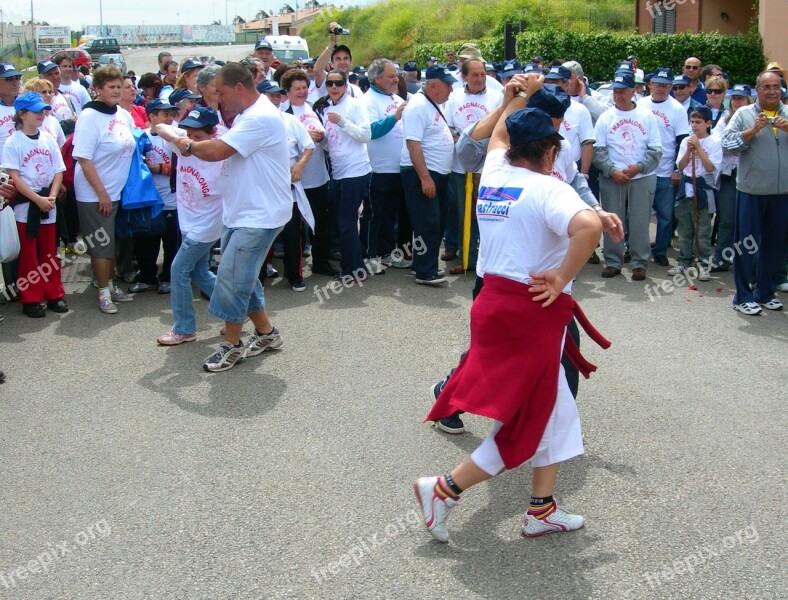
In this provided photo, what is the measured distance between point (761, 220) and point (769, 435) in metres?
3.07

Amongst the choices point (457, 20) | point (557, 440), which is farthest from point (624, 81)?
point (457, 20)

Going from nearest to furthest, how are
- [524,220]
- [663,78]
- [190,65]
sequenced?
[524,220]
[190,65]
[663,78]

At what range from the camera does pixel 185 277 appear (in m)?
6.69

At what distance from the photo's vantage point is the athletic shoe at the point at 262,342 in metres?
6.57

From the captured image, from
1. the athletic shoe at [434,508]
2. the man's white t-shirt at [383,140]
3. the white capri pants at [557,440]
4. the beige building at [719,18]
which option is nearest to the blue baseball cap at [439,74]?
the man's white t-shirt at [383,140]

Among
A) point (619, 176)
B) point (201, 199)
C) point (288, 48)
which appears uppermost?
point (288, 48)

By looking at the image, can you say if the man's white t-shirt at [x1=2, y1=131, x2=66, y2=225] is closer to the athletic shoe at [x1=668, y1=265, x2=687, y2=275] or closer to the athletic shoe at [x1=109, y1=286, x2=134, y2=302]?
the athletic shoe at [x1=109, y1=286, x2=134, y2=302]

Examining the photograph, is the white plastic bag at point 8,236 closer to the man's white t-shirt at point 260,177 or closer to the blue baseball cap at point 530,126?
the man's white t-shirt at point 260,177

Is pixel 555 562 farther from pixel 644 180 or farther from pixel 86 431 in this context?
pixel 644 180

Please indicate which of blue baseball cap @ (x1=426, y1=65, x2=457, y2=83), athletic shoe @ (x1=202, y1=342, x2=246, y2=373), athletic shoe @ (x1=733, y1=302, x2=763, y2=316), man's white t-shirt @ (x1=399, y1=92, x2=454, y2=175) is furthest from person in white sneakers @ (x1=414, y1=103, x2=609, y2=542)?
blue baseball cap @ (x1=426, y1=65, x2=457, y2=83)

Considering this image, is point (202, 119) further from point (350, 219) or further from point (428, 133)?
point (428, 133)

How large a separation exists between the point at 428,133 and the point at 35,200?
3.61 metres

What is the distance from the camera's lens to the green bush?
87.0 ft

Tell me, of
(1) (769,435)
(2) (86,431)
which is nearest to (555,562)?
(1) (769,435)
